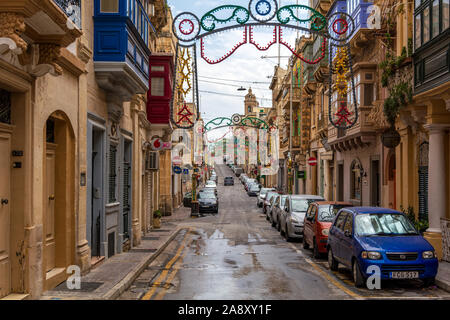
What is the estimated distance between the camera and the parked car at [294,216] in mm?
20500

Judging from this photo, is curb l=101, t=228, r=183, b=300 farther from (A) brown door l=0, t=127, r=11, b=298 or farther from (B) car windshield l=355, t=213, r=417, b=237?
(B) car windshield l=355, t=213, r=417, b=237

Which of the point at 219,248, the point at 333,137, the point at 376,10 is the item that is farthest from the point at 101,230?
the point at 333,137

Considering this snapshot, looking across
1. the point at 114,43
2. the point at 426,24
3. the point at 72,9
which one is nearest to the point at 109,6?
the point at 114,43

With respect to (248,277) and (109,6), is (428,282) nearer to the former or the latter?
(248,277)

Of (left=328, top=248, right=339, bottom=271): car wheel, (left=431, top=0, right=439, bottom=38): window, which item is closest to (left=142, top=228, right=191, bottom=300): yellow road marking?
(left=328, top=248, right=339, bottom=271): car wheel

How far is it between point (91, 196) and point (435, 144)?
9891 mm

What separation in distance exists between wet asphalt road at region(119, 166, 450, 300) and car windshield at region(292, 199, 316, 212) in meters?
2.03

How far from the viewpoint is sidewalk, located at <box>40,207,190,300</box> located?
977 centimetres

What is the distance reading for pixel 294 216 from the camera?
20828mm

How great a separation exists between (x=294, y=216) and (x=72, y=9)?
12.9m

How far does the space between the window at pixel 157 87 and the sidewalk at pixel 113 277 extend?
22.3ft

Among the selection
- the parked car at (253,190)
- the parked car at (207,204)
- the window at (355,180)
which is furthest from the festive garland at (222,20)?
the parked car at (253,190)

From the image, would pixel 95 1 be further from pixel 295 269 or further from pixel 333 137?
pixel 333 137

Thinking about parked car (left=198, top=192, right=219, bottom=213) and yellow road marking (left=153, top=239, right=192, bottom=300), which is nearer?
yellow road marking (left=153, top=239, right=192, bottom=300)
